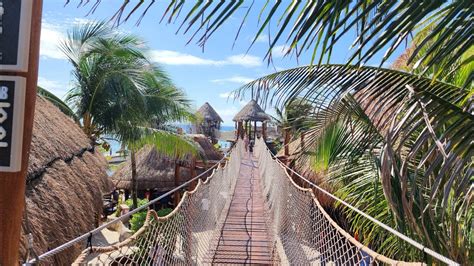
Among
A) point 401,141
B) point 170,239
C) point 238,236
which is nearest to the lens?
point 401,141

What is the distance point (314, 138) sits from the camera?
276 centimetres

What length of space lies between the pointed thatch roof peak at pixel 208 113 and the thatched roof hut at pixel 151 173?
10.5 metres

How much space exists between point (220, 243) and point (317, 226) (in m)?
1.39

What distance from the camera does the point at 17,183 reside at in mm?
835

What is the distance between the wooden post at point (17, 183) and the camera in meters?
0.83

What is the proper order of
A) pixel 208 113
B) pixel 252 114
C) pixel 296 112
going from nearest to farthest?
pixel 296 112
pixel 252 114
pixel 208 113

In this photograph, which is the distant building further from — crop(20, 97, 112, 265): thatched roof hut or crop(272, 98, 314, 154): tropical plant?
crop(272, 98, 314, 154): tropical plant

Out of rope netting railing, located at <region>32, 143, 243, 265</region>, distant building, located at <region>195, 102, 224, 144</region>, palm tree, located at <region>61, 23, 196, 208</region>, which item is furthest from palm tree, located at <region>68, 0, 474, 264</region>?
distant building, located at <region>195, 102, 224, 144</region>

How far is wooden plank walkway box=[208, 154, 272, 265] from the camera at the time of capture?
322 centimetres

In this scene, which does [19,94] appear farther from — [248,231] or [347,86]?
[248,231]

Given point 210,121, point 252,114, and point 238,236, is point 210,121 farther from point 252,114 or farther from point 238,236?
point 238,236

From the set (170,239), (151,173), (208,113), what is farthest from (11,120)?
(208,113)

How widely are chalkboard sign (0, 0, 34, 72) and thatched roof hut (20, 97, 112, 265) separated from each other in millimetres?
1384

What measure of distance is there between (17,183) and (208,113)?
21.5 metres
